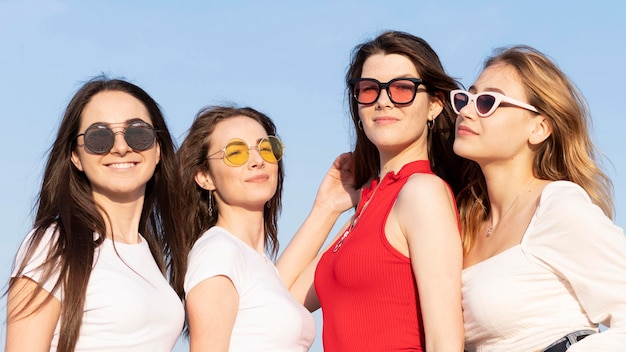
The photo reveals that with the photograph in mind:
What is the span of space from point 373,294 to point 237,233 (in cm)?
154

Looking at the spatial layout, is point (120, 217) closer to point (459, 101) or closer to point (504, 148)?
point (459, 101)

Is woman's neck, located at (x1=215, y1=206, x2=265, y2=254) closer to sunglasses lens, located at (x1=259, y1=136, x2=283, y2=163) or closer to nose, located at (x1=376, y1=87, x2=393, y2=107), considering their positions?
sunglasses lens, located at (x1=259, y1=136, x2=283, y2=163)

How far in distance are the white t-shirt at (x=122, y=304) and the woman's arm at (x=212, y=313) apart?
0.13 metres

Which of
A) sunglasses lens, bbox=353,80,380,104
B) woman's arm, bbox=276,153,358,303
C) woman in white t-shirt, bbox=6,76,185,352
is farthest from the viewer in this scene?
woman's arm, bbox=276,153,358,303

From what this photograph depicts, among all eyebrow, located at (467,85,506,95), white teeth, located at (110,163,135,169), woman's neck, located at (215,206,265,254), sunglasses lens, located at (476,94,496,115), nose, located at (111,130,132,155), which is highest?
eyebrow, located at (467,85,506,95)

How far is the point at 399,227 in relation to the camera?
230 inches

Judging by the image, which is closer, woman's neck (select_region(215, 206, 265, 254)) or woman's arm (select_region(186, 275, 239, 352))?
woman's arm (select_region(186, 275, 239, 352))

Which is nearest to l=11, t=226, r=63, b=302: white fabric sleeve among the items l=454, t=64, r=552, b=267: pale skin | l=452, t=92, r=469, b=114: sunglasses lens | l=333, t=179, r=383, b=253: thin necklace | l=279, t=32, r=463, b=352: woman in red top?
l=279, t=32, r=463, b=352: woman in red top

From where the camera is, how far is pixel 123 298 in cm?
559

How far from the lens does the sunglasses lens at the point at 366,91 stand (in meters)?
6.52

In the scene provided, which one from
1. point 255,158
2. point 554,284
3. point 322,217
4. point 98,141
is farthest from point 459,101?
point 98,141

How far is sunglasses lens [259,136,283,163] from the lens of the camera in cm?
697

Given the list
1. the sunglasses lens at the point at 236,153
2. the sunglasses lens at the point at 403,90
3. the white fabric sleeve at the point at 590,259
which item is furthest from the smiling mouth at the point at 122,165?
the white fabric sleeve at the point at 590,259

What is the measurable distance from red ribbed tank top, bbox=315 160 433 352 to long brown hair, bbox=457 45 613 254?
1077 mm
